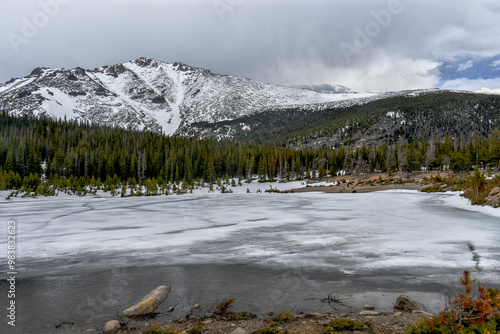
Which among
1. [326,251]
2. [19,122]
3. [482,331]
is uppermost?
[19,122]

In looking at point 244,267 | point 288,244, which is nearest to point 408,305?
point 244,267

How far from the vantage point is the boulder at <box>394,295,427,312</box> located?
6.51m

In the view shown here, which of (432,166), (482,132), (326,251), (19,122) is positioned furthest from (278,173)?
(482,132)

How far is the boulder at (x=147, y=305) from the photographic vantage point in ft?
21.3

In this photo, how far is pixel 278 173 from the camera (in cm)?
9744

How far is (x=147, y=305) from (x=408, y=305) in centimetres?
578

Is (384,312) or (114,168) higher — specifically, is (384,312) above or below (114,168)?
below

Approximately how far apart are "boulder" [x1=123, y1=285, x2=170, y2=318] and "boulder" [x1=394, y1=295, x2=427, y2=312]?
17.9ft

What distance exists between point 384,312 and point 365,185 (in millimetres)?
68302

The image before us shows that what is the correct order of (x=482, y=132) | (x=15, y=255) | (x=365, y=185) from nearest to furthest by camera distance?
(x=15, y=255), (x=365, y=185), (x=482, y=132)

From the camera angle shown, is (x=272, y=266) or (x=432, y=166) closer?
(x=272, y=266)

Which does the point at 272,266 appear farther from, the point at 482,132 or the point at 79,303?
the point at 482,132

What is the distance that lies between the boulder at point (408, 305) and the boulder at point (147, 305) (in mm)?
5441

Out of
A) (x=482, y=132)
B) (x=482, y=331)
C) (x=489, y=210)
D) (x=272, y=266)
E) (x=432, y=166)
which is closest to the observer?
(x=482, y=331)
